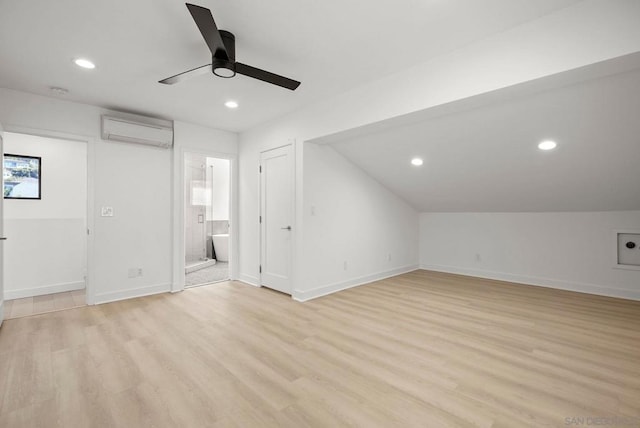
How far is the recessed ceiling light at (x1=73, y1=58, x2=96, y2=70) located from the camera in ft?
9.04

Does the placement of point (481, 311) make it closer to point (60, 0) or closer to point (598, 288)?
point (598, 288)

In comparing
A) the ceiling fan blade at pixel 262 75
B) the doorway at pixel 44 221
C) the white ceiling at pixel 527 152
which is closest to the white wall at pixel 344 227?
the white ceiling at pixel 527 152

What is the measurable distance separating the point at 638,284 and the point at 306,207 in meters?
4.37

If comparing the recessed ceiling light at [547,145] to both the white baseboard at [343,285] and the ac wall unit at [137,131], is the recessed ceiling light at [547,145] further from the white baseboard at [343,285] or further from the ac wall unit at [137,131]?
the ac wall unit at [137,131]

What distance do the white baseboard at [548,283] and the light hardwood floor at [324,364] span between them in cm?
24

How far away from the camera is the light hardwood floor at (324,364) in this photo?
1753mm

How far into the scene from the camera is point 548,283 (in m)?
4.54

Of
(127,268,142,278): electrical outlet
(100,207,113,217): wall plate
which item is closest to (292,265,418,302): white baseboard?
(127,268,142,278): electrical outlet

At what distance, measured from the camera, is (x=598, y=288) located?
4117 mm

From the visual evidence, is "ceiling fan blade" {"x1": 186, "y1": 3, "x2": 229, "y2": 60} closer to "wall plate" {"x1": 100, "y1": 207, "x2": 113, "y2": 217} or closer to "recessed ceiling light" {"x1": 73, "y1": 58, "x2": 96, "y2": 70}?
"recessed ceiling light" {"x1": 73, "y1": 58, "x2": 96, "y2": 70}

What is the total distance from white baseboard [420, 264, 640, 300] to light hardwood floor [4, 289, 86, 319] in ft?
19.2

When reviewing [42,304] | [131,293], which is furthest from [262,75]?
[42,304]

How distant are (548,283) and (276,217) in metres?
A: 4.20

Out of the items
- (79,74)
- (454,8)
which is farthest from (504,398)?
(79,74)
